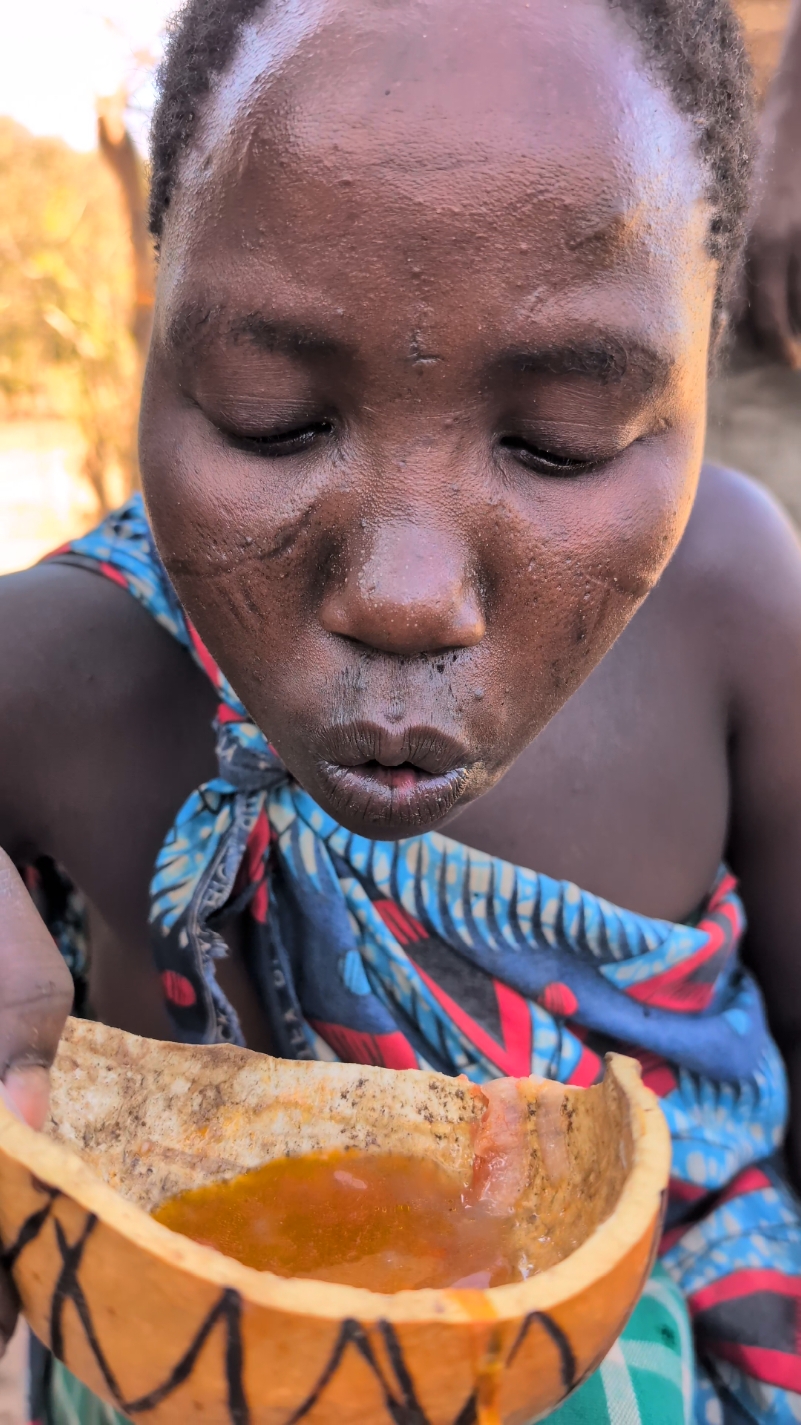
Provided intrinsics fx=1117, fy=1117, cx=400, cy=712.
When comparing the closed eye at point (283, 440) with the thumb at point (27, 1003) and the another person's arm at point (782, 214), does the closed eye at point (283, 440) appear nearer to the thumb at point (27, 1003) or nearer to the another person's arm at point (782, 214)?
the thumb at point (27, 1003)

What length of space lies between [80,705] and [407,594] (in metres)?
0.49

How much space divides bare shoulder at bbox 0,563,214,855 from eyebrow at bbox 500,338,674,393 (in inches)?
21.2

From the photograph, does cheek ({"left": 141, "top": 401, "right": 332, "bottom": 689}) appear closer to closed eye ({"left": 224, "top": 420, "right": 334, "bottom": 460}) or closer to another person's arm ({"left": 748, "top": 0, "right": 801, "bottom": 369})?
closed eye ({"left": 224, "top": 420, "right": 334, "bottom": 460})

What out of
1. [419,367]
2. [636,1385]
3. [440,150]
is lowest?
[636,1385]

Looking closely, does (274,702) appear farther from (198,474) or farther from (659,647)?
(659,647)

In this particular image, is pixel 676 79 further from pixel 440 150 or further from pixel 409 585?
pixel 409 585

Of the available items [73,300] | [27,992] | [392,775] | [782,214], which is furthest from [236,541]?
[73,300]

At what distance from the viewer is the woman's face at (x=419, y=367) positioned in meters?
0.60

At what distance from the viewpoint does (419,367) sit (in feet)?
1.99

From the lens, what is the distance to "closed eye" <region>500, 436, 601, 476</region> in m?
0.66

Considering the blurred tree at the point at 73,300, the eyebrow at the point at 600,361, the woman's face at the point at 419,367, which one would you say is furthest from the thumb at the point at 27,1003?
the blurred tree at the point at 73,300

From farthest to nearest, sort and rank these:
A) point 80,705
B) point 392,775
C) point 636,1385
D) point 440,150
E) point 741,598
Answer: point 741,598, point 80,705, point 636,1385, point 392,775, point 440,150

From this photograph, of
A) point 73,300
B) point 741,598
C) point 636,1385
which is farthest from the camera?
point 73,300

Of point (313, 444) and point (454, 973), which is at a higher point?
point (313, 444)
